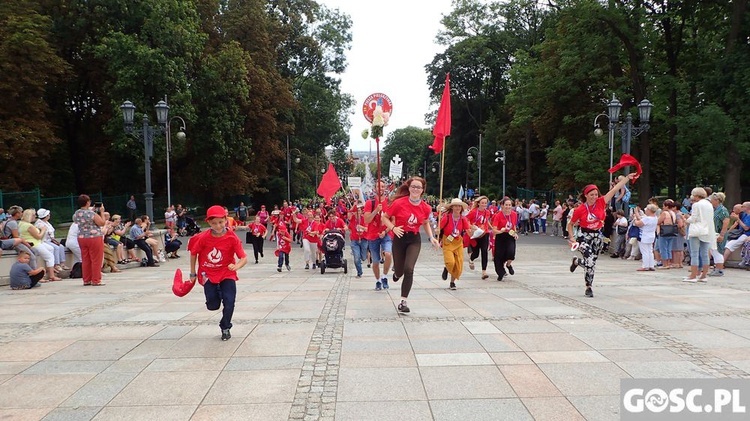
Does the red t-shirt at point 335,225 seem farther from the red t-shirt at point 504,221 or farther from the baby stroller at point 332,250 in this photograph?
the red t-shirt at point 504,221

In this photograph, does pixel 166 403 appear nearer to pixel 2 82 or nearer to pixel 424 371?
pixel 424 371

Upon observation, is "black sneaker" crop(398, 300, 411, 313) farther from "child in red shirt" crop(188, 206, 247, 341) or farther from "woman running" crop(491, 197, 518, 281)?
"woman running" crop(491, 197, 518, 281)

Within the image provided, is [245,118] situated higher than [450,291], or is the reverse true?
[245,118]

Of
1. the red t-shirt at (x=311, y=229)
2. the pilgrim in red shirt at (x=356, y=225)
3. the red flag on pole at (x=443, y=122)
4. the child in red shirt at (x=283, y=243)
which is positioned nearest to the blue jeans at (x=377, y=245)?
the pilgrim in red shirt at (x=356, y=225)

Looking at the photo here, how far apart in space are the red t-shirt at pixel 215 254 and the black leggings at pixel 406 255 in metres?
2.31

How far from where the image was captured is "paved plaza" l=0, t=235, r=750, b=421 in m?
4.25

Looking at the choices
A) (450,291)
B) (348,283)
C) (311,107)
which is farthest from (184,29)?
(450,291)

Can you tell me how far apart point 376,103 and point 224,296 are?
468cm

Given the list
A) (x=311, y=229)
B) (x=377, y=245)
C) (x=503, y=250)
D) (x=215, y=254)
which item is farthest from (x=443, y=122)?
(x=215, y=254)

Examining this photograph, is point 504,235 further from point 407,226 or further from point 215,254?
point 215,254

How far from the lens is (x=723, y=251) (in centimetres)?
1366

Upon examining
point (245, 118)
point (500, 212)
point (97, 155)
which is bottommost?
point (500, 212)

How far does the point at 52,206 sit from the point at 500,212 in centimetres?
2685

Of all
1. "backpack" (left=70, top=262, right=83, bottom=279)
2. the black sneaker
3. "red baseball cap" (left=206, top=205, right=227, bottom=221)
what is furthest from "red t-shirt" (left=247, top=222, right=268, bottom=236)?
"red baseball cap" (left=206, top=205, right=227, bottom=221)
